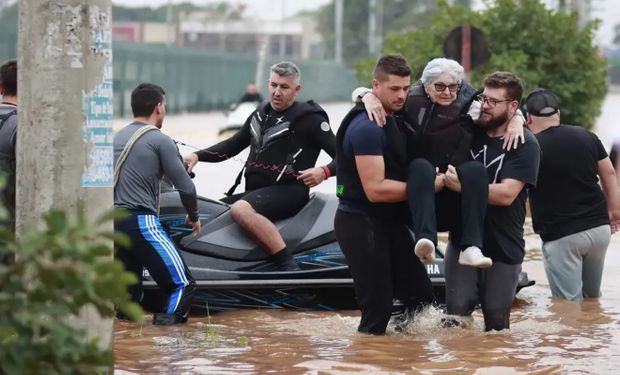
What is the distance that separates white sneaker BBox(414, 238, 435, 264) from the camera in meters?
7.33

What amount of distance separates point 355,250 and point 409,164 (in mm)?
621

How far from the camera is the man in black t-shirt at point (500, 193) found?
780 cm

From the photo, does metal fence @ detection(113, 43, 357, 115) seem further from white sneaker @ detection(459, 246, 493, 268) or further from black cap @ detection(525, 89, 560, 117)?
white sneaker @ detection(459, 246, 493, 268)

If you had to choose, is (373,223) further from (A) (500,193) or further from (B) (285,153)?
(B) (285,153)

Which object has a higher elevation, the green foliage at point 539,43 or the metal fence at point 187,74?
the green foliage at point 539,43

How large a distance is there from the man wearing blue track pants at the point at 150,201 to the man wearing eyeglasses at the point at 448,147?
1342mm

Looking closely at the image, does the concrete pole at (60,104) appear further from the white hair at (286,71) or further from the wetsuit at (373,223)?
the white hair at (286,71)

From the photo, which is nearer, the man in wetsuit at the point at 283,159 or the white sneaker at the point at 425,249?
the white sneaker at the point at 425,249

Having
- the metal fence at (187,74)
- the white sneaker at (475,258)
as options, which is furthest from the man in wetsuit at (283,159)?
the metal fence at (187,74)

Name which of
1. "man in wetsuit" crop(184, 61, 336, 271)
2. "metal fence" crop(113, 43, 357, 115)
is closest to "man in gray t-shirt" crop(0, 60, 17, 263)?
"man in wetsuit" crop(184, 61, 336, 271)

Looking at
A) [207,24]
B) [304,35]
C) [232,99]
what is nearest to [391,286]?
[232,99]

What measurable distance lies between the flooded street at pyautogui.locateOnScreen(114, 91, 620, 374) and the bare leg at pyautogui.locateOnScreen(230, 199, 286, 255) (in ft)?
1.50

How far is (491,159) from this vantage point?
7.89 metres

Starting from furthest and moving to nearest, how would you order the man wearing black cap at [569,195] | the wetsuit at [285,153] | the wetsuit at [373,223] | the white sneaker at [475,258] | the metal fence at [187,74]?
the metal fence at [187,74] → the man wearing black cap at [569,195] → the wetsuit at [285,153] → the wetsuit at [373,223] → the white sneaker at [475,258]
